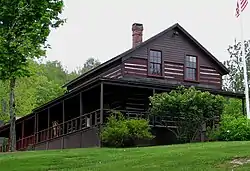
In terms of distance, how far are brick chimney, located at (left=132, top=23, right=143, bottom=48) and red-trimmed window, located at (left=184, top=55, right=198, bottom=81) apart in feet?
11.0

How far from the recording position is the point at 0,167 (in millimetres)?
17812

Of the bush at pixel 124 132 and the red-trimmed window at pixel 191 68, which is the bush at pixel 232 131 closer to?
the bush at pixel 124 132

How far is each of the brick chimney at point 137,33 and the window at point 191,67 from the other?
133 inches

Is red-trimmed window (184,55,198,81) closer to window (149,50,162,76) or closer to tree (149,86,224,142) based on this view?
window (149,50,162,76)

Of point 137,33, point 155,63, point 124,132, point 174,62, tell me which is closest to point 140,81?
point 155,63

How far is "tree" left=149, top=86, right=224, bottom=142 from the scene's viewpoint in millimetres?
26594

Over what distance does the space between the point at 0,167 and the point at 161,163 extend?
17.7 feet

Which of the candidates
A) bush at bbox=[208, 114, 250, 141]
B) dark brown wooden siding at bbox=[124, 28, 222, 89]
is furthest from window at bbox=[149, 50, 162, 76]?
bush at bbox=[208, 114, 250, 141]

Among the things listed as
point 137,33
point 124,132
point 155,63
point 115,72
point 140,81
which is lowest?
point 124,132

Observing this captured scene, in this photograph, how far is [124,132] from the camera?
25531mm

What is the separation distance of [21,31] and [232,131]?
12.1 m

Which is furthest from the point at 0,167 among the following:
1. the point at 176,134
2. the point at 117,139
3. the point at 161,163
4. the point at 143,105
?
the point at 143,105

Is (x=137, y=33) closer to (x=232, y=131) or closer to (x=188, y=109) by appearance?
(x=188, y=109)

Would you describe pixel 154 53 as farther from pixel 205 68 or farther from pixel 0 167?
pixel 0 167
